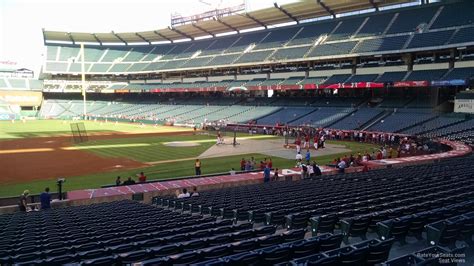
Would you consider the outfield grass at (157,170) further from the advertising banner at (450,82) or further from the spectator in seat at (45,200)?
the advertising banner at (450,82)

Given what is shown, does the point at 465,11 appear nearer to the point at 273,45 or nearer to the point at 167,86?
the point at 273,45

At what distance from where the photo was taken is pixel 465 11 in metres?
49.9

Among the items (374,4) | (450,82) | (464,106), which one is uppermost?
(374,4)

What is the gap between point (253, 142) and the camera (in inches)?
1757

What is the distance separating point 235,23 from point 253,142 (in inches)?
1616

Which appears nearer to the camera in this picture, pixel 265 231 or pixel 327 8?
pixel 265 231

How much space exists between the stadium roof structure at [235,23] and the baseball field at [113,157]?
90.6 feet

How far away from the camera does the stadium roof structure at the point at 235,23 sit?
61688mm

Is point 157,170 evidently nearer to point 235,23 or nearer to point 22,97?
point 235,23

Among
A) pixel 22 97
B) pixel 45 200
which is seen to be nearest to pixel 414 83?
pixel 45 200

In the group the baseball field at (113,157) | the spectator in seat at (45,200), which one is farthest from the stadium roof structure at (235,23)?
the spectator in seat at (45,200)

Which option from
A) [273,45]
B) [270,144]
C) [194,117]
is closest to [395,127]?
[270,144]

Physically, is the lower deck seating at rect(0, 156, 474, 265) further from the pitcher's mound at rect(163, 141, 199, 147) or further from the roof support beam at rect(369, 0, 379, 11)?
the roof support beam at rect(369, 0, 379, 11)

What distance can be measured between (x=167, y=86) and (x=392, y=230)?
276 feet
